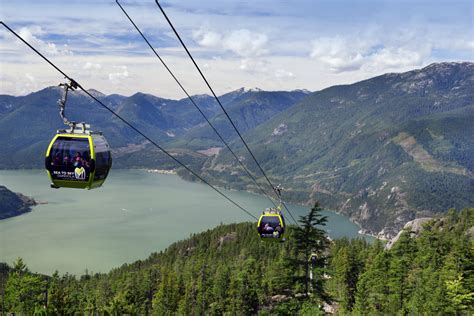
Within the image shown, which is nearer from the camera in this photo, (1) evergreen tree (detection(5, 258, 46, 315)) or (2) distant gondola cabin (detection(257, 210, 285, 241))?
(2) distant gondola cabin (detection(257, 210, 285, 241))

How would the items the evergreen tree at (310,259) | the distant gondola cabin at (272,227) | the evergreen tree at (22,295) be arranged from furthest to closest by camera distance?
the evergreen tree at (22,295)
the distant gondola cabin at (272,227)
the evergreen tree at (310,259)

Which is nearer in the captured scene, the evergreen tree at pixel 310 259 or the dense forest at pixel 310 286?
the evergreen tree at pixel 310 259

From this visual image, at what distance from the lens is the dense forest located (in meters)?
23.0

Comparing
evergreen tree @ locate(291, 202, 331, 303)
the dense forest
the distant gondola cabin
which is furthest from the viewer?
the distant gondola cabin

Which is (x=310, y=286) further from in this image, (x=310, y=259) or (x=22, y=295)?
(x=22, y=295)

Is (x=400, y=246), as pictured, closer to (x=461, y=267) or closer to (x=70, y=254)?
(x=461, y=267)

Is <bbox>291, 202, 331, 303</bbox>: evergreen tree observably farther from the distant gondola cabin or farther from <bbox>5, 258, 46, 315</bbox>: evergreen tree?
<bbox>5, 258, 46, 315</bbox>: evergreen tree

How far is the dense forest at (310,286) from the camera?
23.0 m

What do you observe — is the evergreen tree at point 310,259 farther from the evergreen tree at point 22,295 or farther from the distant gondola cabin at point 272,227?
the evergreen tree at point 22,295

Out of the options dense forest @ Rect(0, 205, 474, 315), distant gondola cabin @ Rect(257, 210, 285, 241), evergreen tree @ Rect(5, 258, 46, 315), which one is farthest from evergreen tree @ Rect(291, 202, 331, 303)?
evergreen tree @ Rect(5, 258, 46, 315)

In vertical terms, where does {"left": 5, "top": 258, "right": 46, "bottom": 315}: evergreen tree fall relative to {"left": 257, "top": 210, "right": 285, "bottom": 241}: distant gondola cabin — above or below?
below

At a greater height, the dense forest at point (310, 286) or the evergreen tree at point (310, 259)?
the evergreen tree at point (310, 259)

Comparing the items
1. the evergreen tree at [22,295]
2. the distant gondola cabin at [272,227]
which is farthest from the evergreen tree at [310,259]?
the evergreen tree at [22,295]

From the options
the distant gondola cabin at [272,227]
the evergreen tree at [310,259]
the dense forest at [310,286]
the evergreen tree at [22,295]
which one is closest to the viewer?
the evergreen tree at [310,259]
